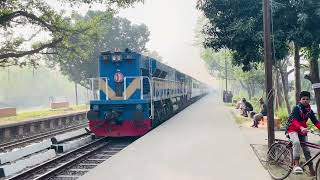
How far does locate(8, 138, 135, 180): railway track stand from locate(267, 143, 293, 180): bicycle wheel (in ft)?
16.7

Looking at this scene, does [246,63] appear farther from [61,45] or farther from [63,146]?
[61,45]

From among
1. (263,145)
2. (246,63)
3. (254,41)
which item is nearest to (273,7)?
(254,41)

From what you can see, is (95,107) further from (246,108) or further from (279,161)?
(246,108)

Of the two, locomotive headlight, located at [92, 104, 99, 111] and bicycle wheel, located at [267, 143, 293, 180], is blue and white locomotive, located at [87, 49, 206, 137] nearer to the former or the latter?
locomotive headlight, located at [92, 104, 99, 111]

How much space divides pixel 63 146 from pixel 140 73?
474cm

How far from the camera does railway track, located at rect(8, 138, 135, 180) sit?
10297 millimetres

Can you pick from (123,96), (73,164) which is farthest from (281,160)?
(123,96)

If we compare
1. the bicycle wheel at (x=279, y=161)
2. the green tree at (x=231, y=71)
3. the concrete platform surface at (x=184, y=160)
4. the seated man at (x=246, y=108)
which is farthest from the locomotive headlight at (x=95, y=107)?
the seated man at (x=246, y=108)

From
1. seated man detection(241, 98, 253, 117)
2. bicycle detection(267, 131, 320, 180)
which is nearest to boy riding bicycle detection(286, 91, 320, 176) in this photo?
bicycle detection(267, 131, 320, 180)

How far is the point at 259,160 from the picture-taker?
10.3 meters

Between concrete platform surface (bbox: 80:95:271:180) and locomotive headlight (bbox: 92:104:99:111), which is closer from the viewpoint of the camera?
concrete platform surface (bbox: 80:95:271:180)

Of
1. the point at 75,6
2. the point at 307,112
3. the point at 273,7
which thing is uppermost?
the point at 75,6

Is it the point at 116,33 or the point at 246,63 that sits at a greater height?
the point at 116,33

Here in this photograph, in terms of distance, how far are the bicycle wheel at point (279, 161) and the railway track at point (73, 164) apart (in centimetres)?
510
